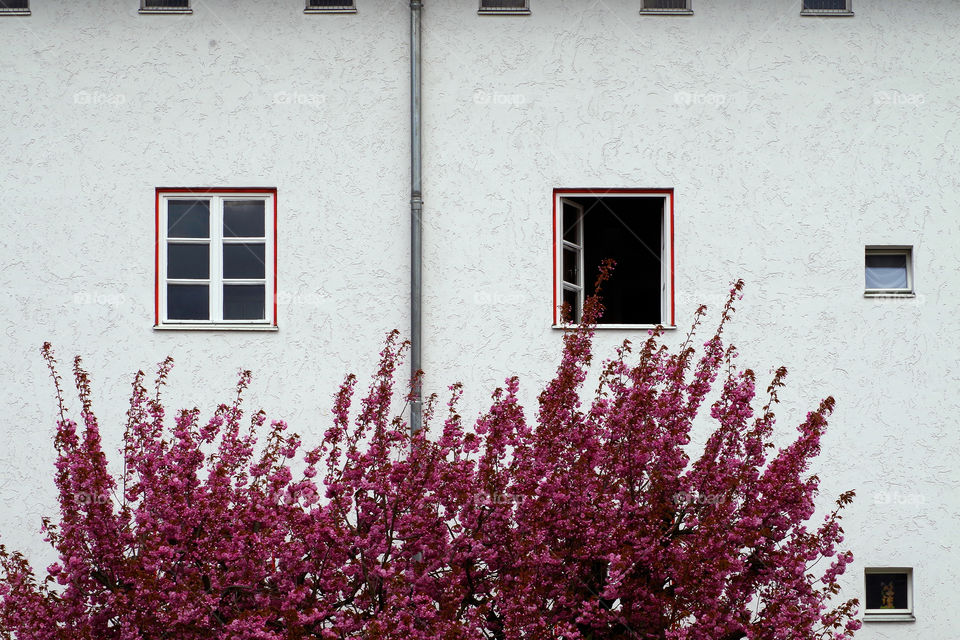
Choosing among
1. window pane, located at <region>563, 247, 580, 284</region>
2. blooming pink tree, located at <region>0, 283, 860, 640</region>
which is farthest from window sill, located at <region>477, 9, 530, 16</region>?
blooming pink tree, located at <region>0, 283, 860, 640</region>

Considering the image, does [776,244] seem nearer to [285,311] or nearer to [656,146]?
[656,146]

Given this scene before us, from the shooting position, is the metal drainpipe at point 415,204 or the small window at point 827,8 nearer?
the metal drainpipe at point 415,204

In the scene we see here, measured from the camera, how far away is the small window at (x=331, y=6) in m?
10.5

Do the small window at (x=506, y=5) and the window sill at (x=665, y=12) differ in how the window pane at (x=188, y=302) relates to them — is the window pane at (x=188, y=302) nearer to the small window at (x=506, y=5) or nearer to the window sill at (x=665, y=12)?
the small window at (x=506, y=5)

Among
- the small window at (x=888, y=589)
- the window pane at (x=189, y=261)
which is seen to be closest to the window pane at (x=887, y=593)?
the small window at (x=888, y=589)

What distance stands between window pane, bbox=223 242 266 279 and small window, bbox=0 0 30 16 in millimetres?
2731

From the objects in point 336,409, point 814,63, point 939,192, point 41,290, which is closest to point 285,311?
point 41,290

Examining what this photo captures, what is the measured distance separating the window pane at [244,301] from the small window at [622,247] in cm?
258

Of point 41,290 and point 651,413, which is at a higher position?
point 41,290

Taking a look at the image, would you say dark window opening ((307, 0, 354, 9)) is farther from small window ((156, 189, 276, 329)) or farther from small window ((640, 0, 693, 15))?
small window ((640, 0, 693, 15))

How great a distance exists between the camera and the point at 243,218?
10477 millimetres

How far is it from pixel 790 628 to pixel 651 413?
4.77 feet

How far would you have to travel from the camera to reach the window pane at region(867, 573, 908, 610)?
393 inches

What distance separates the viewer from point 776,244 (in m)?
10.3
